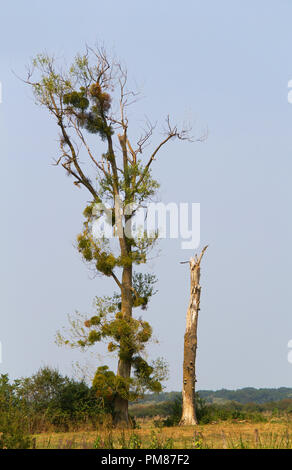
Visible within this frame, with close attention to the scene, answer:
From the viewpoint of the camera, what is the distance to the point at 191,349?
66.3 feet

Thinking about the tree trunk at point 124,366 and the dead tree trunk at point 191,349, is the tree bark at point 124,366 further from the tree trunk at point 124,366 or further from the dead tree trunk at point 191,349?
the dead tree trunk at point 191,349

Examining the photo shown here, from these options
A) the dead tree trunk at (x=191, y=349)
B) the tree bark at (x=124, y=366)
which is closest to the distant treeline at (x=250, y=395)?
the dead tree trunk at (x=191, y=349)

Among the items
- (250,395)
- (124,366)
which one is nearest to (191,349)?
(124,366)

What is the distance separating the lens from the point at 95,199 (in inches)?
830

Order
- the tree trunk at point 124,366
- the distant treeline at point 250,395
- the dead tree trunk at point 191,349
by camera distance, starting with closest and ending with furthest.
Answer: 1. the tree trunk at point 124,366
2. the dead tree trunk at point 191,349
3. the distant treeline at point 250,395

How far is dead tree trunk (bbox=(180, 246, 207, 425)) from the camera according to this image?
19812 mm

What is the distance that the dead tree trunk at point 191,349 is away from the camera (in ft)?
65.0

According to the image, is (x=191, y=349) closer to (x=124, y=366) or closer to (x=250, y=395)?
(x=124, y=366)

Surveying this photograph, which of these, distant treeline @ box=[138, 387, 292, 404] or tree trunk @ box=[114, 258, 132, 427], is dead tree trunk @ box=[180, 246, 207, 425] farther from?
distant treeline @ box=[138, 387, 292, 404]

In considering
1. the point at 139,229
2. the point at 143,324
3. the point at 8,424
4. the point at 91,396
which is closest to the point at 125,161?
the point at 139,229

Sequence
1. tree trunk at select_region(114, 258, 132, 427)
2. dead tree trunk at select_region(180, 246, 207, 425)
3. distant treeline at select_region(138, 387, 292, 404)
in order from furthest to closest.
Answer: distant treeline at select_region(138, 387, 292, 404) < dead tree trunk at select_region(180, 246, 207, 425) < tree trunk at select_region(114, 258, 132, 427)

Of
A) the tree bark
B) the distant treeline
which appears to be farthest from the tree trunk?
the distant treeline

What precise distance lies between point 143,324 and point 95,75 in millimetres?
10162
